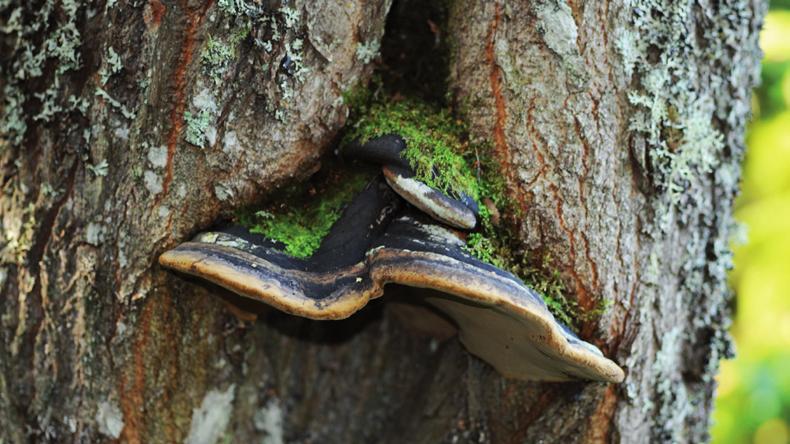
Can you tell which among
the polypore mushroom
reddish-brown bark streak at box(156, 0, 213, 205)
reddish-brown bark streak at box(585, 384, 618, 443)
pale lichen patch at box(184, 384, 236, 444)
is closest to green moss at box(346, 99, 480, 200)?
the polypore mushroom

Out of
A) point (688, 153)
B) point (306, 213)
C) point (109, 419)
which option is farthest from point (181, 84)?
point (688, 153)

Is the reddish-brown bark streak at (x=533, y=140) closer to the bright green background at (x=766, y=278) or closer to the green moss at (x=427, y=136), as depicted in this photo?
the green moss at (x=427, y=136)

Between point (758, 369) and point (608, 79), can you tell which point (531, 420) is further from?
point (758, 369)

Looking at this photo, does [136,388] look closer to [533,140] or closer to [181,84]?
[181,84]

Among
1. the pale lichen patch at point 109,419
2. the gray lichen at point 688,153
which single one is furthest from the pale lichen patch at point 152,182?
the gray lichen at point 688,153

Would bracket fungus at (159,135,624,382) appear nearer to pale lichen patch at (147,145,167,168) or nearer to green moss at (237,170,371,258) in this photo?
green moss at (237,170,371,258)

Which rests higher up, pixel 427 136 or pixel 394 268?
pixel 427 136

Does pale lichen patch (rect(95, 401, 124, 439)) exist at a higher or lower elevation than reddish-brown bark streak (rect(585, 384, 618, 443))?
lower
